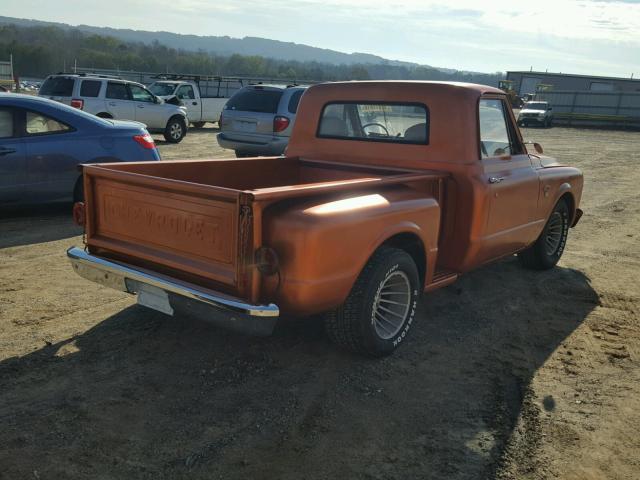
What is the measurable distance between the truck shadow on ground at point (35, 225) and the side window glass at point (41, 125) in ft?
3.07

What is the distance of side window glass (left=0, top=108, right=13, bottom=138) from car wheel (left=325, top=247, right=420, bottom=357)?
16.2ft

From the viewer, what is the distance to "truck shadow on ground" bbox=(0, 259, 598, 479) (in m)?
2.93

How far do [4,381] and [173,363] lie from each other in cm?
99

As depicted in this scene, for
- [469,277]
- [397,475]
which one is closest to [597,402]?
[397,475]

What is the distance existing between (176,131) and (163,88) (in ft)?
15.2

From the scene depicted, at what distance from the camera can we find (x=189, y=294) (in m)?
3.45

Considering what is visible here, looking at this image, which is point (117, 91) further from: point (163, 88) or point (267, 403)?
point (267, 403)

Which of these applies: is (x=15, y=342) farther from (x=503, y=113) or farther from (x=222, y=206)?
(x=503, y=113)

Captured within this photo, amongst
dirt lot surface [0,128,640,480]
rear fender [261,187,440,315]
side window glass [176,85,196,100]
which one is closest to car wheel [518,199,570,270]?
dirt lot surface [0,128,640,480]

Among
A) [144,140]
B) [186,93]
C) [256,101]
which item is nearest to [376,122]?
[144,140]

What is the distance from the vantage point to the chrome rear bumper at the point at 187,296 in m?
3.25

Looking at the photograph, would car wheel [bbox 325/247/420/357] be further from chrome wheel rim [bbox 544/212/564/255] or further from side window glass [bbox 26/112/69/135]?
side window glass [bbox 26/112/69/135]

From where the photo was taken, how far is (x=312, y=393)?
361 cm

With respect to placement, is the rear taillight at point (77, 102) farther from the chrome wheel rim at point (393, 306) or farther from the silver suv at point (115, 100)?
the chrome wheel rim at point (393, 306)
